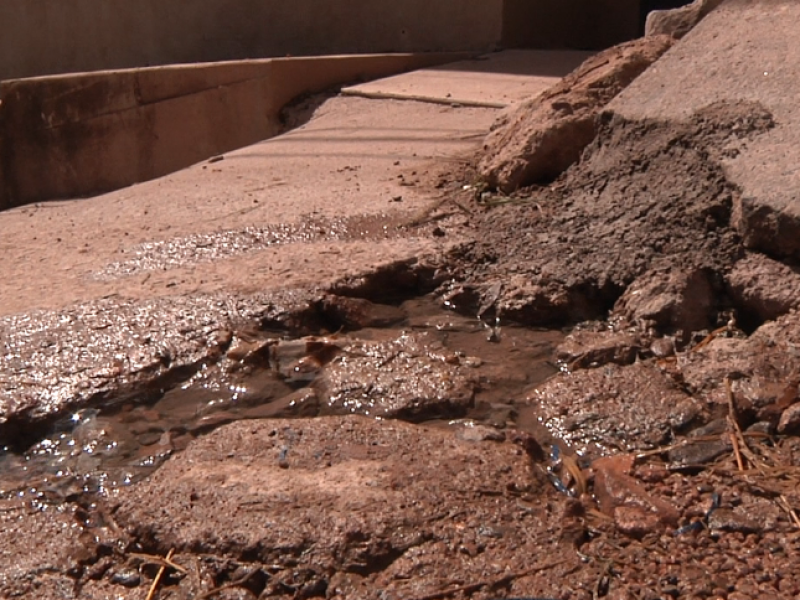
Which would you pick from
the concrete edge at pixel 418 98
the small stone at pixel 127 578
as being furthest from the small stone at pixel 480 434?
the concrete edge at pixel 418 98

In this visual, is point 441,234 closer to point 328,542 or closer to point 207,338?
point 207,338

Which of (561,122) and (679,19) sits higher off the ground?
(679,19)

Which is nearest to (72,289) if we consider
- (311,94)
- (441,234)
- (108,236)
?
(108,236)

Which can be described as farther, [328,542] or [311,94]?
[311,94]

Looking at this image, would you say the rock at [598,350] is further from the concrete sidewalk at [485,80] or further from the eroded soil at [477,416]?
the concrete sidewalk at [485,80]

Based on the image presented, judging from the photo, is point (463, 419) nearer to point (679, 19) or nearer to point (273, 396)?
point (273, 396)

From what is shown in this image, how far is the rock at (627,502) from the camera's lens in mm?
1939

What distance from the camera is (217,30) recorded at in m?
8.16

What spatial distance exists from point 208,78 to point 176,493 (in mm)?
5096

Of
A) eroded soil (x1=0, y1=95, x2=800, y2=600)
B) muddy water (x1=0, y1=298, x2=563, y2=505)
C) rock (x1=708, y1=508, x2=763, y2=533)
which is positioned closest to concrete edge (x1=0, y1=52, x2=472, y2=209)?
eroded soil (x1=0, y1=95, x2=800, y2=600)

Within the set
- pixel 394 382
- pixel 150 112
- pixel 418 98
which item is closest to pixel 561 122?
pixel 394 382

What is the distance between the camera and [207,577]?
74.5 inches

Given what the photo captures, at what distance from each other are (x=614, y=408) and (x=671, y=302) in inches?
16.9

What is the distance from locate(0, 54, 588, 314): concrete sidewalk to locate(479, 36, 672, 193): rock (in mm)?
292
